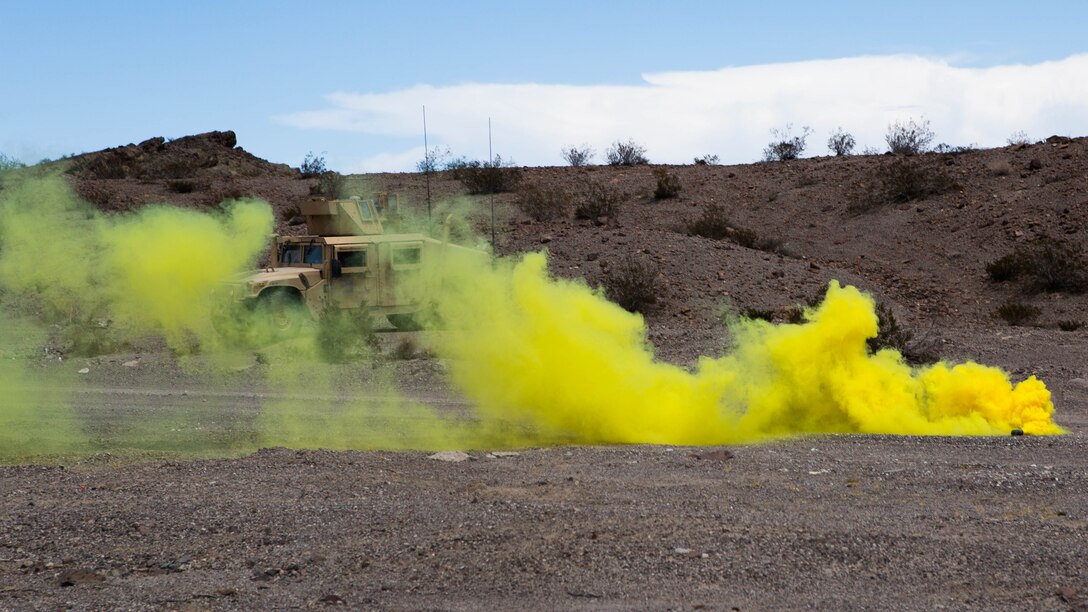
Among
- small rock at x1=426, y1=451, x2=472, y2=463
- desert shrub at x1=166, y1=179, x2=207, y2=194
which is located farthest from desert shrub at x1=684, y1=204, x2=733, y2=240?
small rock at x1=426, y1=451, x2=472, y2=463

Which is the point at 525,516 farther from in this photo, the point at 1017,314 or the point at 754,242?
the point at 754,242

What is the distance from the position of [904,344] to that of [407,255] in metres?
9.99

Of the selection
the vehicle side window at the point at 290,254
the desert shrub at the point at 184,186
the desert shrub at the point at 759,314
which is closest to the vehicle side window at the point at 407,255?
the vehicle side window at the point at 290,254

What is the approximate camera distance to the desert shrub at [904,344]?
20766 mm

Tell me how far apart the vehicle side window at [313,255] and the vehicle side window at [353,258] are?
440 mm

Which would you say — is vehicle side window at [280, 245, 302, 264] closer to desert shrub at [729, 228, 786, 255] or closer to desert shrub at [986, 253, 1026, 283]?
desert shrub at [729, 228, 786, 255]

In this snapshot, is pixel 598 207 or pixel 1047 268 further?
pixel 598 207

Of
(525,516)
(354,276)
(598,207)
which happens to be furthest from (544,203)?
(525,516)

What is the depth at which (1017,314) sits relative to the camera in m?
28.4

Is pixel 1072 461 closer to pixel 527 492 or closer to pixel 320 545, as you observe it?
pixel 527 492

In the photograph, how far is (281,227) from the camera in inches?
1582

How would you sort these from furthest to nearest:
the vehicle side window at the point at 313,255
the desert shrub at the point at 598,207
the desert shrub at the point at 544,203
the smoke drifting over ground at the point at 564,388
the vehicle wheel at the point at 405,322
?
1. the desert shrub at the point at 544,203
2. the desert shrub at the point at 598,207
3. the vehicle wheel at the point at 405,322
4. the vehicle side window at the point at 313,255
5. the smoke drifting over ground at the point at 564,388

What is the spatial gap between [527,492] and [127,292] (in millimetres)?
10835

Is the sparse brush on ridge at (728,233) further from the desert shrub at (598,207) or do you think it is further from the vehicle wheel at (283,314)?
the vehicle wheel at (283,314)
